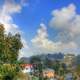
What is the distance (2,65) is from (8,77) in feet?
9.00

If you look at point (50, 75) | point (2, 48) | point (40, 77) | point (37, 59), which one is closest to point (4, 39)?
point (2, 48)

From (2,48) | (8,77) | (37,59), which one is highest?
(37,59)

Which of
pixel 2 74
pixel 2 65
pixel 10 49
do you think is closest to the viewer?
pixel 2 74

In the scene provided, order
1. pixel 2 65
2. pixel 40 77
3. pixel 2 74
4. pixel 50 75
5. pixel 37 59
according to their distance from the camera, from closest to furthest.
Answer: pixel 2 74
pixel 2 65
pixel 40 77
pixel 50 75
pixel 37 59

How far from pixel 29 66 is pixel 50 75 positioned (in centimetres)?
778

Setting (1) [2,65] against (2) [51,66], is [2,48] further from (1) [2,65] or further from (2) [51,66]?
(2) [51,66]

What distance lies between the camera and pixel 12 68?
4353cm

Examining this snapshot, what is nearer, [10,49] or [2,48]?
[2,48]

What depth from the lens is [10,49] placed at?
4694 cm

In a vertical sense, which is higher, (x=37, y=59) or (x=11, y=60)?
(x=37, y=59)

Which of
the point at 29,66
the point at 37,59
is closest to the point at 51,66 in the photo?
the point at 37,59

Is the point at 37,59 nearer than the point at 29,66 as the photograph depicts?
No

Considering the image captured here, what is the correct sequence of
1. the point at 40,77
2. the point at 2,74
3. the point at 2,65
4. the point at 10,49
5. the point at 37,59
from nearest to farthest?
the point at 2,74
the point at 2,65
the point at 10,49
the point at 40,77
the point at 37,59

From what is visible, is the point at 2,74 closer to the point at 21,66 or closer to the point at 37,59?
the point at 21,66
